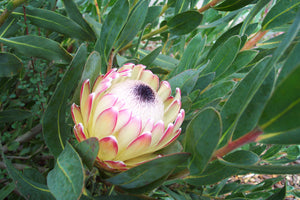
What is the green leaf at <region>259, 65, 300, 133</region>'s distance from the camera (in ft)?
1.32

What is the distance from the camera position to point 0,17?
1.05 m

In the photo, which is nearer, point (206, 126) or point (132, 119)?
point (206, 126)

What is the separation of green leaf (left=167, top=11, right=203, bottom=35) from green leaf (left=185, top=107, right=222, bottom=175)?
688 millimetres

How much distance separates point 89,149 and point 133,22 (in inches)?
23.4

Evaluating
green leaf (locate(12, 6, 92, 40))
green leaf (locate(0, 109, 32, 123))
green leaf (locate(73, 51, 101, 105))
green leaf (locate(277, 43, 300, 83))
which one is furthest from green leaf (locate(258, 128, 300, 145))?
green leaf (locate(0, 109, 32, 123))

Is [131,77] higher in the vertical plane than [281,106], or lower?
lower

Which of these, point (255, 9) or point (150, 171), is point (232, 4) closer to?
point (255, 9)

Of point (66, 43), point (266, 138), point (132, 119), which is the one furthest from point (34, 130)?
point (266, 138)

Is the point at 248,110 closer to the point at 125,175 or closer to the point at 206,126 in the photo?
the point at 206,126

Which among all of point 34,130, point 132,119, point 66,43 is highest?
point 132,119

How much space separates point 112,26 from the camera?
3.33 feet

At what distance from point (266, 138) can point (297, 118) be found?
98 millimetres

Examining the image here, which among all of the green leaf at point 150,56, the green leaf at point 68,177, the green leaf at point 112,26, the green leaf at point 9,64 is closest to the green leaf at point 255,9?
the green leaf at point 150,56

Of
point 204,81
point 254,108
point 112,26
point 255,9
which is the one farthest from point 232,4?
point 254,108
